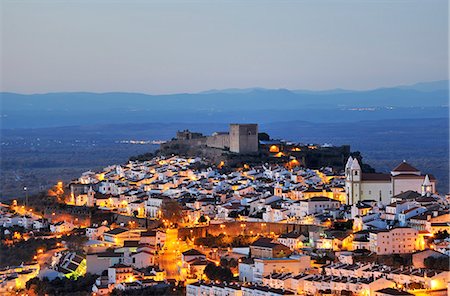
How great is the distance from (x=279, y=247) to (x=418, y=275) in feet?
12.7

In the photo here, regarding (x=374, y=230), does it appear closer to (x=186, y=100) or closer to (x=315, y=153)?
(x=315, y=153)

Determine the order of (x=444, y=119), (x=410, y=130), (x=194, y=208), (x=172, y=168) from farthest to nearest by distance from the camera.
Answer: (x=444, y=119) < (x=410, y=130) < (x=172, y=168) < (x=194, y=208)

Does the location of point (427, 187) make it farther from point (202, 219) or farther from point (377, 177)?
point (202, 219)

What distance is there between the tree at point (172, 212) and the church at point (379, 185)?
4092 mm

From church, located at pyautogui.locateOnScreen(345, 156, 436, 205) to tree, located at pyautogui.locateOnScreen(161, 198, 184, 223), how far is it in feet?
13.4

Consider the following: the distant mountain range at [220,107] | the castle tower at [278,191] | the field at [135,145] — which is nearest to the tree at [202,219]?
the castle tower at [278,191]

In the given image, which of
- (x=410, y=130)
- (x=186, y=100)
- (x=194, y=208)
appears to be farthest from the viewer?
(x=186, y=100)

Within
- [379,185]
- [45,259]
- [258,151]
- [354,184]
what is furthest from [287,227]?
[258,151]

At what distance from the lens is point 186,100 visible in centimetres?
14238

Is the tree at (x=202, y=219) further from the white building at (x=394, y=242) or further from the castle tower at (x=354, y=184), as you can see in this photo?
the white building at (x=394, y=242)

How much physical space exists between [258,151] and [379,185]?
1047 centimetres

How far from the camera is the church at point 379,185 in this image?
2953 centimetres

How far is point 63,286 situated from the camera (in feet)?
80.9

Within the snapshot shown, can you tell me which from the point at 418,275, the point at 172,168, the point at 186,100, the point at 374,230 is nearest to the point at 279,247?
the point at 374,230
